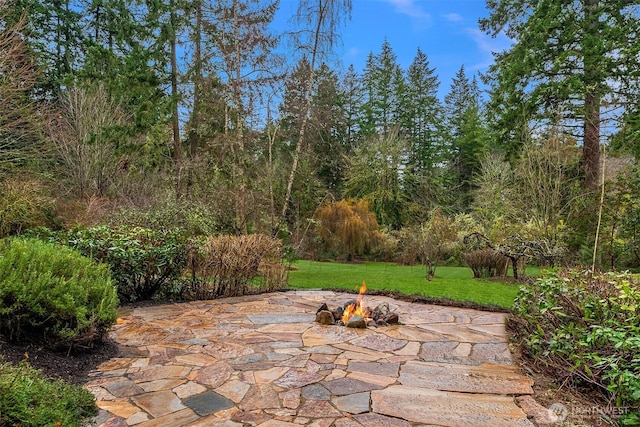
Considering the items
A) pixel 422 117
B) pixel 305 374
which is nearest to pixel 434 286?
pixel 305 374

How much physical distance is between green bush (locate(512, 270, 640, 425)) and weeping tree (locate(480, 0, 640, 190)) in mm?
8528

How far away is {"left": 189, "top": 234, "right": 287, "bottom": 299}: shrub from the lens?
18.9 ft

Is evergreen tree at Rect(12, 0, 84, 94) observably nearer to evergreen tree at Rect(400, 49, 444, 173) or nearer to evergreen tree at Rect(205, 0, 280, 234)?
evergreen tree at Rect(205, 0, 280, 234)

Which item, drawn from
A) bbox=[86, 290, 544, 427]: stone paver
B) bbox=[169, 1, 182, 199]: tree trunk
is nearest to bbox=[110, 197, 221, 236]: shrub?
bbox=[169, 1, 182, 199]: tree trunk

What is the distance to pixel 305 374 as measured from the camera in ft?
9.72

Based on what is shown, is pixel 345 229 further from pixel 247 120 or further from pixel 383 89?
pixel 383 89

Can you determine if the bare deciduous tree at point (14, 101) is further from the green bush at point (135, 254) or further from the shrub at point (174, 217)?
the green bush at point (135, 254)

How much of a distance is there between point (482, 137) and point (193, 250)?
68.3 ft

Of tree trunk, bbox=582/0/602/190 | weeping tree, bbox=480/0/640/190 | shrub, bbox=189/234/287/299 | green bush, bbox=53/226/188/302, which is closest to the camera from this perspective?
green bush, bbox=53/226/188/302

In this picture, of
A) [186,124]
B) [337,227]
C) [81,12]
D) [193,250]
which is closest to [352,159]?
[337,227]

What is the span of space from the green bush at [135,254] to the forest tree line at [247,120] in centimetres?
136

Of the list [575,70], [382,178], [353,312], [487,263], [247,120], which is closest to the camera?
[353,312]

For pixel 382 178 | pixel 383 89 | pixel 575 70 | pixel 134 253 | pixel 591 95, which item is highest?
pixel 383 89

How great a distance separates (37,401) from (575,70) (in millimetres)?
14242
